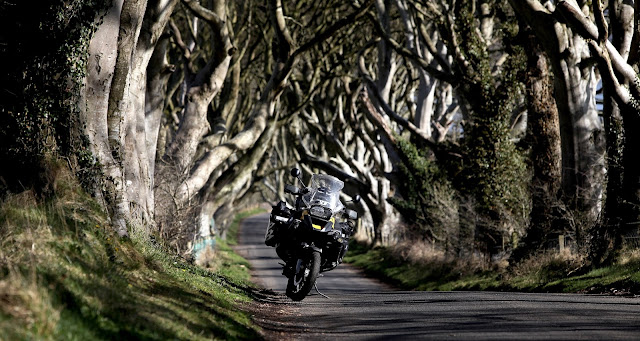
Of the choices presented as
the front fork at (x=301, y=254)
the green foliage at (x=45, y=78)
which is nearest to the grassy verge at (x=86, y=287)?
the green foliage at (x=45, y=78)

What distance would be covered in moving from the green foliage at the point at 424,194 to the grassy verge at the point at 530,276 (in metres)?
1.28

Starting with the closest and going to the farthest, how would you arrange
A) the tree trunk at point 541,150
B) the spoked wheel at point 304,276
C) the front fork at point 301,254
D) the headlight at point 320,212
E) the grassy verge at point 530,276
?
the spoked wheel at point 304,276
the front fork at point 301,254
the headlight at point 320,212
the grassy verge at point 530,276
the tree trunk at point 541,150

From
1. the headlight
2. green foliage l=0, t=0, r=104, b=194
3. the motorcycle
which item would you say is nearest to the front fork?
the motorcycle

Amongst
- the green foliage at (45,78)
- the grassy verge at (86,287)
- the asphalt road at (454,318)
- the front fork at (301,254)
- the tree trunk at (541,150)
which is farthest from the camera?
the tree trunk at (541,150)

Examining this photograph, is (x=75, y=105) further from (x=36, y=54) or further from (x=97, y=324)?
(x=97, y=324)

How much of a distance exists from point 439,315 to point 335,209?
3.42 meters

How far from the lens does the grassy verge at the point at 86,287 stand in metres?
5.83

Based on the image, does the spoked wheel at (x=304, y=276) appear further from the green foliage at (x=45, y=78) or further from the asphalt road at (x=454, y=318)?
the green foliage at (x=45, y=78)

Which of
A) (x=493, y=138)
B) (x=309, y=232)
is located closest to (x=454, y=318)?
(x=309, y=232)

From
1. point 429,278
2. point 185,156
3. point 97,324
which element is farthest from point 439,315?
point 429,278

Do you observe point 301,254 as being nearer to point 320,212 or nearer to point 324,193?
point 320,212

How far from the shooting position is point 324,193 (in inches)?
521

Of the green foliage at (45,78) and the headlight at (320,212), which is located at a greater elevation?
the green foliage at (45,78)

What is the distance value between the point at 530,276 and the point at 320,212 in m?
6.12
